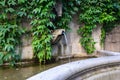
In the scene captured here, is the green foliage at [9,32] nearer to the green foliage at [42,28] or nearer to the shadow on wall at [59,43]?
the green foliage at [42,28]

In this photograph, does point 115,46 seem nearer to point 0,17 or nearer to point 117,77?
point 0,17

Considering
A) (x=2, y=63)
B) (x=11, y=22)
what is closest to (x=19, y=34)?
(x=11, y=22)

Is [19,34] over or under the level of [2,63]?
over

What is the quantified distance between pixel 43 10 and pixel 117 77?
3348 millimetres

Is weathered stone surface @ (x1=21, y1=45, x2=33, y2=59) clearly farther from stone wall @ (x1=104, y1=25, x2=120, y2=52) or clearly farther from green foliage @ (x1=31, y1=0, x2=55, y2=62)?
stone wall @ (x1=104, y1=25, x2=120, y2=52)

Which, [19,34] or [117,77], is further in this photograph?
[19,34]

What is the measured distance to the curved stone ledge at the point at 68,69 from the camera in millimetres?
1820

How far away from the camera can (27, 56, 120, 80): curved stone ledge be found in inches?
71.6

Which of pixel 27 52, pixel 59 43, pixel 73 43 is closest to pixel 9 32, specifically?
pixel 27 52

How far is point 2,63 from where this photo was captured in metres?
5.38

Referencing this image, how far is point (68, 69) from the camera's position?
2070 mm

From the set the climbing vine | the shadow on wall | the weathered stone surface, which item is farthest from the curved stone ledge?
the climbing vine

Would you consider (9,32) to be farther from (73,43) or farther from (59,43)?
(73,43)

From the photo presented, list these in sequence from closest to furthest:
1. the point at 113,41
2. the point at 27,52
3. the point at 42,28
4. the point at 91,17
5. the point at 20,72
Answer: the point at 20,72 < the point at 42,28 < the point at 27,52 < the point at 91,17 < the point at 113,41
